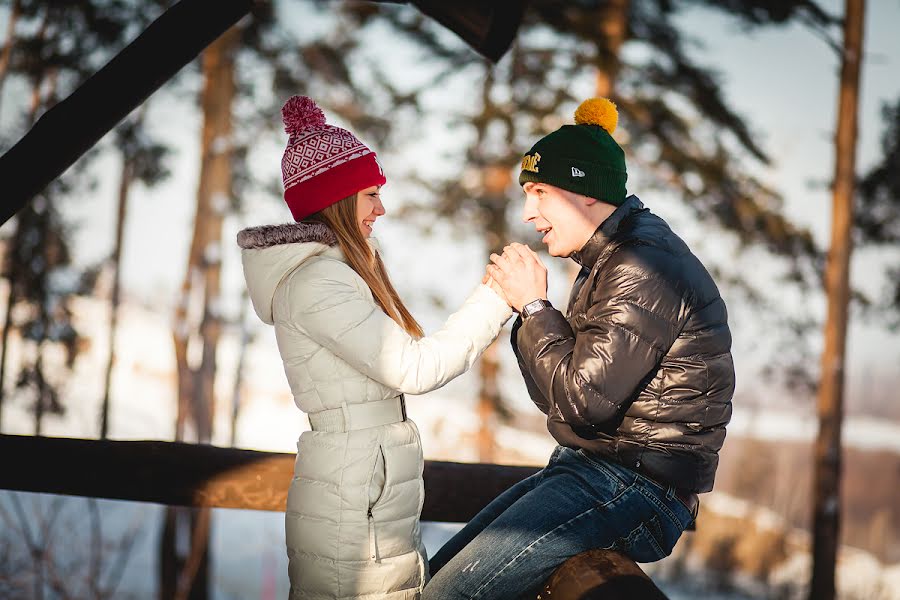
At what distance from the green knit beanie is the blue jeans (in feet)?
3.01

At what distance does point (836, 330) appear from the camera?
10.6 metres

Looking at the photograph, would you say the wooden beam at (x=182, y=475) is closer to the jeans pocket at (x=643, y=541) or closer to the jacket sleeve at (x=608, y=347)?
the jeans pocket at (x=643, y=541)

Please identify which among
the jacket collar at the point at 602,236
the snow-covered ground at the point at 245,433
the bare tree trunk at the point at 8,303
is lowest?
the snow-covered ground at the point at 245,433

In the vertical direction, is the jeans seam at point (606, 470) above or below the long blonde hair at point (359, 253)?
below

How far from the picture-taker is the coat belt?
97.3 inches

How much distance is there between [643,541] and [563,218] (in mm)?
1102

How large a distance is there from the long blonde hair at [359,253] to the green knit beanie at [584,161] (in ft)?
2.04

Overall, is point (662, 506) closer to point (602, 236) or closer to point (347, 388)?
point (602, 236)

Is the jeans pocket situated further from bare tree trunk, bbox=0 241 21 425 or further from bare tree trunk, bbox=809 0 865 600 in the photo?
bare tree trunk, bbox=0 241 21 425

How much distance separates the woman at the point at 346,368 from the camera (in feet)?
7.95

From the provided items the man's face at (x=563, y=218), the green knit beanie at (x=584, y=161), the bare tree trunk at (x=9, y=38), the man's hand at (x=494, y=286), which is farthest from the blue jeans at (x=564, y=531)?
the bare tree trunk at (x=9, y=38)

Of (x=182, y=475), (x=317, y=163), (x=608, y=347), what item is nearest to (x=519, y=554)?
(x=608, y=347)

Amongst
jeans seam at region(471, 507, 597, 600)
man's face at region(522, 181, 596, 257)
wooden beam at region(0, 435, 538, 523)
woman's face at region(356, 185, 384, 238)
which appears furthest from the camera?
wooden beam at region(0, 435, 538, 523)

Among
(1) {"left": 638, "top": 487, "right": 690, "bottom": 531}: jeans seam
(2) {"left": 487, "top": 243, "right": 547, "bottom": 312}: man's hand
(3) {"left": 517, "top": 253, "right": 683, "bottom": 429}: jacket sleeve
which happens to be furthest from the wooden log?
(2) {"left": 487, "top": 243, "right": 547, "bottom": 312}: man's hand
